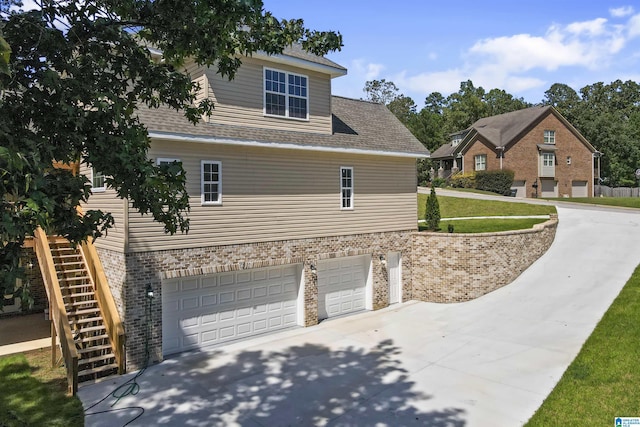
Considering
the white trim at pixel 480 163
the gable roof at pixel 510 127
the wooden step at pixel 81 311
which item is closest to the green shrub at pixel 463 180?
the white trim at pixel 480 163

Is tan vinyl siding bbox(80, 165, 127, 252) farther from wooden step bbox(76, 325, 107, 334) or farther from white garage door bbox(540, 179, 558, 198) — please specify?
white garage door bbox(540, 179, 558, 198)

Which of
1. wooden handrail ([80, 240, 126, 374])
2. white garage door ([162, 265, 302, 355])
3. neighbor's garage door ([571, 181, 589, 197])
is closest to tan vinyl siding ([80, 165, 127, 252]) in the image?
wooden handrail ([80, 240, 126, 374])

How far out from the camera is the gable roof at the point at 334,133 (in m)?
11.8

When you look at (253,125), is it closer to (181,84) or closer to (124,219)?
(124,219)

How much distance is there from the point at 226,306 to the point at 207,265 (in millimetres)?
1609

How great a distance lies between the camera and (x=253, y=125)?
13758 mm

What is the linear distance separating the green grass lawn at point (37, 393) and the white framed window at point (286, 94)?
9490mm

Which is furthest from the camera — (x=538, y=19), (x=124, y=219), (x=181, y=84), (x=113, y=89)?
(x=538, y=19)

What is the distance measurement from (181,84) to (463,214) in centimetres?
2562

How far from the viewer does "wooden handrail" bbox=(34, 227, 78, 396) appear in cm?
962

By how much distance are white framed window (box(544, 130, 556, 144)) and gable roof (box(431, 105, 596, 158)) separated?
1581 mm

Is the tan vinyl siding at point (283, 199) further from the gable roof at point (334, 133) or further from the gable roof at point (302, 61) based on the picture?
the gable roof at point (302, 61)

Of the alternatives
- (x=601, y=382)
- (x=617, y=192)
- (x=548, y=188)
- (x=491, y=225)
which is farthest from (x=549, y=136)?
(x=601, y=382)

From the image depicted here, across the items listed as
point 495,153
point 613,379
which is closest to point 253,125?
point 613,379
